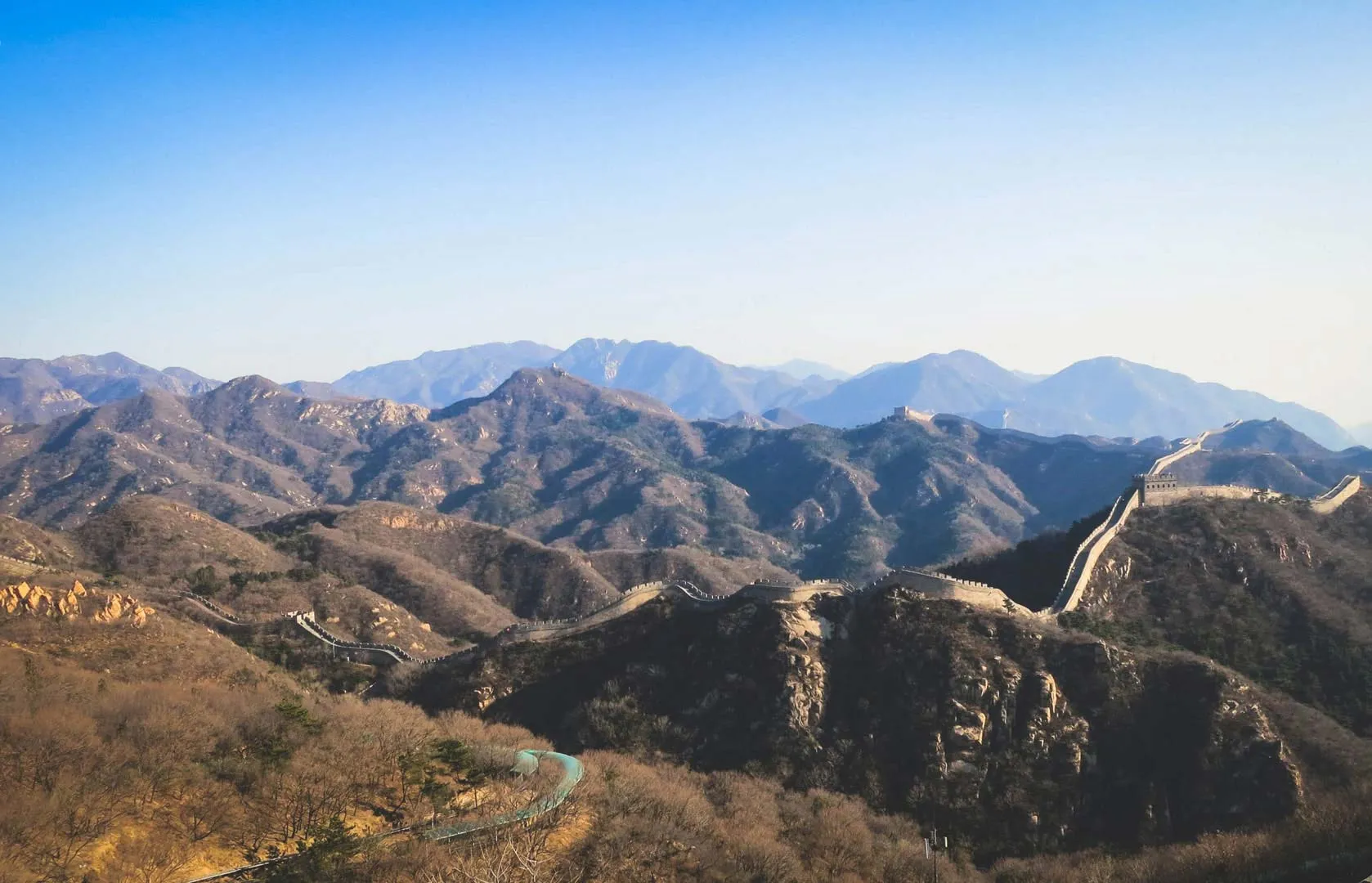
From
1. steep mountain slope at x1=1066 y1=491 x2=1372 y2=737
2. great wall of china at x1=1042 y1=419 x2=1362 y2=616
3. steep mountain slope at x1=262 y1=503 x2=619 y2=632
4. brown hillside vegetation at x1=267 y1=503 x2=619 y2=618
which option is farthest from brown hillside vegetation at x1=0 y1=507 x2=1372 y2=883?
brown hillside vegetation at x1=267 y1=503 x2=619 y2=618

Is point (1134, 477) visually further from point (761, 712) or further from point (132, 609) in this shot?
point (132, 609)

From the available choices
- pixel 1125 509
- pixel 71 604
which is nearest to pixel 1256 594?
pixel 1125 509

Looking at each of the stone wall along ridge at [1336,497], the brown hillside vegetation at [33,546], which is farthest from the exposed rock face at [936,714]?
the brown hillside vegetation at [33,546]

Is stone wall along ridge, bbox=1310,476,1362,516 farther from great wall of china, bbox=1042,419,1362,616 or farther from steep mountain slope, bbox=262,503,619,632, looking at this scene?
steep mountain slope, bbox=262,503,619,632

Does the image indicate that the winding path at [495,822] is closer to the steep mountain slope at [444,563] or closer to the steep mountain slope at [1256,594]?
the steep mountain slope at [1256,594]

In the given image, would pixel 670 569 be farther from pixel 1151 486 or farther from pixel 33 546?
pixel 33 546
